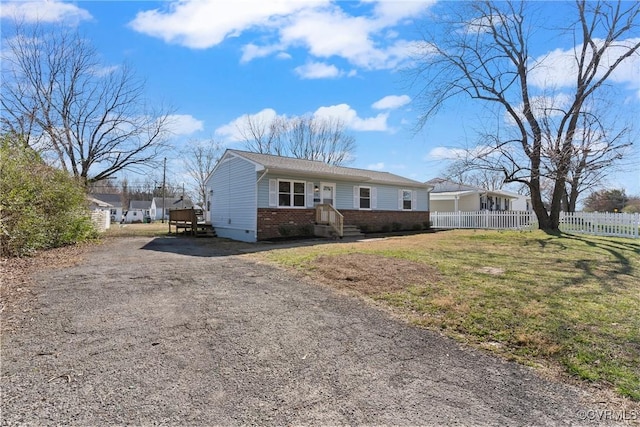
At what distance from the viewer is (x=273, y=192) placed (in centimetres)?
1440

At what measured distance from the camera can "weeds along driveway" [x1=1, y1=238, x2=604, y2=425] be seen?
2373 millimetres

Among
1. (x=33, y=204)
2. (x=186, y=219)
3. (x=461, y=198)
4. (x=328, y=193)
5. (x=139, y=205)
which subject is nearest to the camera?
(x=33, y=204)

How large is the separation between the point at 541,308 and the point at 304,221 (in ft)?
37.2

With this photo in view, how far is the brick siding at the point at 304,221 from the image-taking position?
1412 centimetres

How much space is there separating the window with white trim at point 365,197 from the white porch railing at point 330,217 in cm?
336

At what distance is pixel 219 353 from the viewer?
3.31 meters

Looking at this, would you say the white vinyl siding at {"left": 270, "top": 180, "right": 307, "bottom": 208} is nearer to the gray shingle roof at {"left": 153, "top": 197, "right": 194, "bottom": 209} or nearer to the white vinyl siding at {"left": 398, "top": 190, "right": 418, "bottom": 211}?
the white vinyl siding at {"left": 398, "top": 190, "right": 418, "bottom": 211}

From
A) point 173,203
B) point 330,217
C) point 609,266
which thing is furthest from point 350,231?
point 173,203

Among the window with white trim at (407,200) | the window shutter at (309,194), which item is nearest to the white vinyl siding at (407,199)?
the window with white trim at (407,200)

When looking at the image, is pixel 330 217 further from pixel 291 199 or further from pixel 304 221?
pixel 291 199

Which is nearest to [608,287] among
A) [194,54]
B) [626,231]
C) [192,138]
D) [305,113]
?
[626,231]

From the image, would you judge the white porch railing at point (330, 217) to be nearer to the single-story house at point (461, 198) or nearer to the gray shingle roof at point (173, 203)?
the single-story house at point (461, 198)

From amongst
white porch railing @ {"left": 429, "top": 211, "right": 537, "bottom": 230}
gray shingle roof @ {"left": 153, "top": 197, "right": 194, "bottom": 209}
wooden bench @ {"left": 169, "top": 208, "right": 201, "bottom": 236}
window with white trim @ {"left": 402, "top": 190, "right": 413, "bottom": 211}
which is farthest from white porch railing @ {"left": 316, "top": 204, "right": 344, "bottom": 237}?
gray shingle roof @ {"left": 153, "top": 197, "right": 194, "bottom": 209}

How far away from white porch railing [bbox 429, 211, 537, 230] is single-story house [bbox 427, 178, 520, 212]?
319cm
